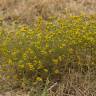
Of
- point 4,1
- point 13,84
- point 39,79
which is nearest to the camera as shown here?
point 39,79

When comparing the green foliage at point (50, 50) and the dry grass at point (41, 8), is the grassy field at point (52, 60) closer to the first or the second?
the green foliage at point (50, 50)

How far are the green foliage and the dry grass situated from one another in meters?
2.42

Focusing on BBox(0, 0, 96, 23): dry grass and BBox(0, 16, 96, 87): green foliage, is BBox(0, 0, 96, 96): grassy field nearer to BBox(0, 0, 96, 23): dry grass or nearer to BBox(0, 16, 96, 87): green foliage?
BBox(0, 16, 96, 87): green foliage

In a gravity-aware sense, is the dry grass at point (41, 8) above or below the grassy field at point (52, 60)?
above

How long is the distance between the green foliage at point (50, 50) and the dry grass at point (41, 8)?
2417 millimetres

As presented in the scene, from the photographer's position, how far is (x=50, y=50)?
4.27m

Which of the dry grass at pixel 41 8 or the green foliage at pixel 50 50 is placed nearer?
the green foliage at pixel 50 50

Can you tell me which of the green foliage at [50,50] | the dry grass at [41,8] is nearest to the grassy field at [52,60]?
the green foliage at [50,50]

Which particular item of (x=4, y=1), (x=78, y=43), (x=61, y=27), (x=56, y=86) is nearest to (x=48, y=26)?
(x=61, y=27)

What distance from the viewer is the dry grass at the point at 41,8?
711 centimetres

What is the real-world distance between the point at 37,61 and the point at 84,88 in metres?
0.68

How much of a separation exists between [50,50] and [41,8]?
3.22 meters

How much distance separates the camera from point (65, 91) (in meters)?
4.30

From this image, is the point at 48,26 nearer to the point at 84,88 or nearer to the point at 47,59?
the point at 47,59
